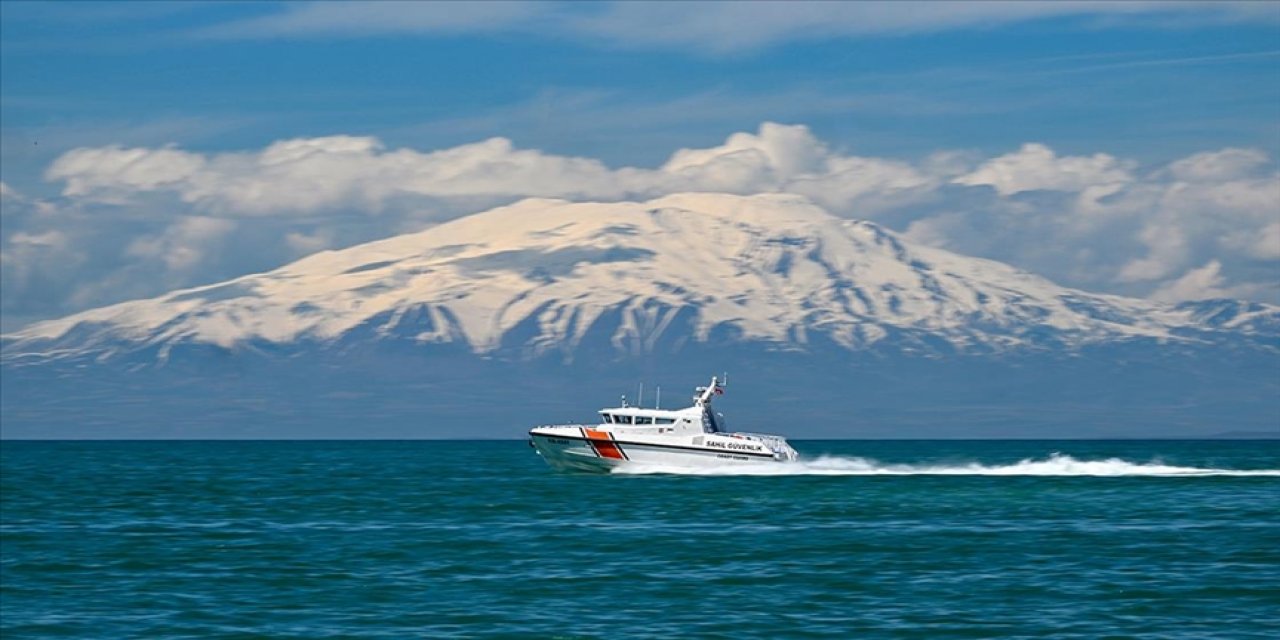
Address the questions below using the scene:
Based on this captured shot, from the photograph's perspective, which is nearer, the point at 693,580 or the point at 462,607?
the point at 462,607

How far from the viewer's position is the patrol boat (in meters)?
119

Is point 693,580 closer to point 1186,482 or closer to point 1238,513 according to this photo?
point 1238,513

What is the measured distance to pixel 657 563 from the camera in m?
65.4

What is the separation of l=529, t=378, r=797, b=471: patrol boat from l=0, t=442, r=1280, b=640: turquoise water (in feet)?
11.2

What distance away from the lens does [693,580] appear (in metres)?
59.4

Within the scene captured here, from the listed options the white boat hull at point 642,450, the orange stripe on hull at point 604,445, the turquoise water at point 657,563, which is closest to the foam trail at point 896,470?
the white boat hull at point 642,450

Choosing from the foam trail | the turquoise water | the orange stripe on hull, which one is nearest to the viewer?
the turquoise water

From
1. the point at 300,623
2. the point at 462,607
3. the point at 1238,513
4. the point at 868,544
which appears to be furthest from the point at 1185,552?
the point at 300,623

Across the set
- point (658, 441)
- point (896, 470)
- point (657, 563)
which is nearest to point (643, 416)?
point (658, 441)

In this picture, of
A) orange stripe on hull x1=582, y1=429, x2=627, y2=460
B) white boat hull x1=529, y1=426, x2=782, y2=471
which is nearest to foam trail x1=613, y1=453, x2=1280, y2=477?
white boat hull x1=529, y1=426, x2=782, y2=471

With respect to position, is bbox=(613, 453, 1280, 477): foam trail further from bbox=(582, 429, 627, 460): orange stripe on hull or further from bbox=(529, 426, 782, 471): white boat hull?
bbox=(582, 429, 627, 460): orange stripe on hull

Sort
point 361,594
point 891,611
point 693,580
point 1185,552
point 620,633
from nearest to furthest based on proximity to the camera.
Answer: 1. point 620,633
2. point 891,611
3. point 361,594
4. point 693,580
5. point 1185,552

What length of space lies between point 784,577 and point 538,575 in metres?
8.18

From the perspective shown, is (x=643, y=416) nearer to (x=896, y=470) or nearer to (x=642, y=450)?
(x=642, y=450)
